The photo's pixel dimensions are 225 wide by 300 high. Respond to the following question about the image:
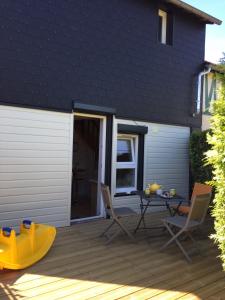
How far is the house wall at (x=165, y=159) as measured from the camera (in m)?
8.59

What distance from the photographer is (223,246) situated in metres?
3.90

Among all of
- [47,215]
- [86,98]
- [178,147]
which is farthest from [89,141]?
[47,215]

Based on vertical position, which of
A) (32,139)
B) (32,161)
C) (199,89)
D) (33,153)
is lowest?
(32,161)

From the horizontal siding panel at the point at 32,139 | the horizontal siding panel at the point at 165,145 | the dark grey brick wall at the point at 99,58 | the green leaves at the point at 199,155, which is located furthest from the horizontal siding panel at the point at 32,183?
the green leaves at the point at 199,155

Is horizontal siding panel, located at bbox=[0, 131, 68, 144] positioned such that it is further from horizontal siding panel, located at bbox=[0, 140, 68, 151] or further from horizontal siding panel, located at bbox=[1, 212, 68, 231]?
horizontal siding panel, located at bbox=[1, 212, 68, 231]

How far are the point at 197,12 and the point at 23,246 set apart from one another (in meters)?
7.63

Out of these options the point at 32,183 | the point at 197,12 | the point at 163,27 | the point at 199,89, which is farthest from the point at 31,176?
the point at 197,12

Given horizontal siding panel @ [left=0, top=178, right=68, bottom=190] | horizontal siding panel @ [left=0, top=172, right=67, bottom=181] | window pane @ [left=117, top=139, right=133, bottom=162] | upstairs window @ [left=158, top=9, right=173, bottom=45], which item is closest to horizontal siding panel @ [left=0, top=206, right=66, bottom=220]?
horizontal siding panel @ [left=0, top=178, right=68, bottom=190]

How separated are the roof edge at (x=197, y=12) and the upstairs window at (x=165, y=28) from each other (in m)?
0.47

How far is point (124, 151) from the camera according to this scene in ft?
28.3

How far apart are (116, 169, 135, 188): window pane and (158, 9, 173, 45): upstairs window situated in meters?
3.60

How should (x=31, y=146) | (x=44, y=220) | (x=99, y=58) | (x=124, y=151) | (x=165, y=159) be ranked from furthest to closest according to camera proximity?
(x=165, y=159)
(x=124, y=151)
(x=99, y=58)
(x=44, y=220)
(x=31, y=146)

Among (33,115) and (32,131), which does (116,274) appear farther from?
(33,115)

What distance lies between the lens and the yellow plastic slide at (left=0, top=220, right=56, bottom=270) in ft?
15.1
